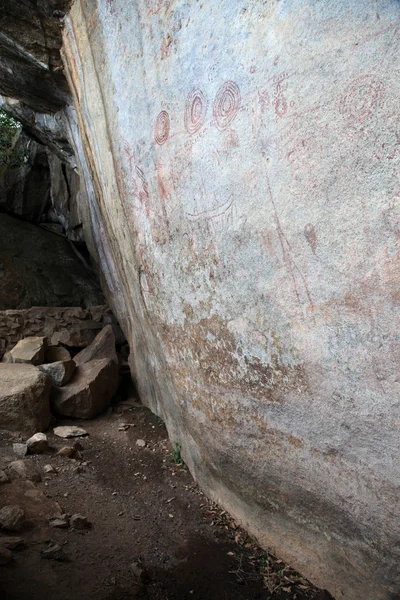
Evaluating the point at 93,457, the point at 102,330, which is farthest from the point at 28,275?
the point at 93,457

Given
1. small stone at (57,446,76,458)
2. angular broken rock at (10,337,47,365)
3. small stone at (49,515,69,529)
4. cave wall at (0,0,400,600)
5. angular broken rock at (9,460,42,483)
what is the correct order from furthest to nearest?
1. angular broken rock at (10,337,47,365)
2. small stone at (57,446,76,458)
3. angular broken rock at (9,460,42,483)
4. small stone at (49,515,69,529)
5. cave wall at (0,0,400,600)

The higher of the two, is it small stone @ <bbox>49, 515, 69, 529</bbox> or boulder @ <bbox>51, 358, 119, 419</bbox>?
boulder @ <bbox>51, 358, 119, 419</bbox>

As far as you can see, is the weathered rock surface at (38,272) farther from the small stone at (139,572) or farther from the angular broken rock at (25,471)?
the small stone at (139,572)

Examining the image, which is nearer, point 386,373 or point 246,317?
point 386,373

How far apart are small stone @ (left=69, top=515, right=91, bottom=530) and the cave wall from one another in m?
0.99

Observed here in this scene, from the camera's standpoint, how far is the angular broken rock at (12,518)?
2.98 metres

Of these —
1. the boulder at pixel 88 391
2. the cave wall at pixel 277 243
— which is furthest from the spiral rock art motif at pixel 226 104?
the boulder at pixel 88 391

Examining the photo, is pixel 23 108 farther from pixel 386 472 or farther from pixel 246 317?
pixel 386 472

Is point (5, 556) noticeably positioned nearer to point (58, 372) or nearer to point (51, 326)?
point (58, 372)

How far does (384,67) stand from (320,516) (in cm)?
237

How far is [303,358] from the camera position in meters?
2.63

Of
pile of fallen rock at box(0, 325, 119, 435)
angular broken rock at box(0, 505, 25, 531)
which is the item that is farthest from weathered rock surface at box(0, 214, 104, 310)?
angular broken rock at box(0, 505, 25, 531)

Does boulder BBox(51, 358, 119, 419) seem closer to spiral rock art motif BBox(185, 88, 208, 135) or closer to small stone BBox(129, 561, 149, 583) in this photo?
small stone BBox(129, 561, 149, 583)

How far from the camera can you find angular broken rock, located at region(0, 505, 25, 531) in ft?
9.77
